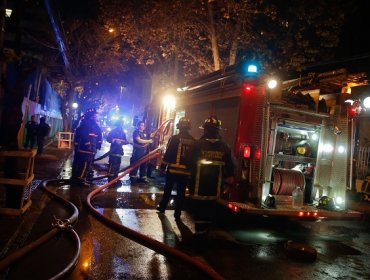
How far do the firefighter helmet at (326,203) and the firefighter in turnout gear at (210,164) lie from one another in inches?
87.2

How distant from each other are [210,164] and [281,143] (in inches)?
110

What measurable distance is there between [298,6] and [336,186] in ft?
31.1

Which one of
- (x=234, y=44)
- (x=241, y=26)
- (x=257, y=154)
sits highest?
(x=241, y=26)

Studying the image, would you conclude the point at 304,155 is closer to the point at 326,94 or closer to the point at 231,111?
the point at 326,94

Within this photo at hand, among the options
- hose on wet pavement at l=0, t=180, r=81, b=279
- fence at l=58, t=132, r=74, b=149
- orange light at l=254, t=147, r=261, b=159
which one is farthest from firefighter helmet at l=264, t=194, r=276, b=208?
fence at l=58, t=132, r=74, b=149

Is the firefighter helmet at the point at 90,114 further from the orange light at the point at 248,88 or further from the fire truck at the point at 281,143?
the orange light at the point at 248,88

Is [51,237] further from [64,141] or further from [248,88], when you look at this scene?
[64,141]

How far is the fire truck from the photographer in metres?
5.75

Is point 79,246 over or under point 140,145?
under

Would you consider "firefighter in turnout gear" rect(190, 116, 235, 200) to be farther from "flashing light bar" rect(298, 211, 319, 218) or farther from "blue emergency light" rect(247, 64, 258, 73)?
"flashing light bar" rect(298, 211, 319, 218)

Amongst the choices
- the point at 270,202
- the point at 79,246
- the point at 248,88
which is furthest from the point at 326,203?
the point at 79,246

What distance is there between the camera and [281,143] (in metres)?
7.21

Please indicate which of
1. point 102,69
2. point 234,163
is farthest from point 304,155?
point 102,69

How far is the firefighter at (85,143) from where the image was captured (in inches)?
339
